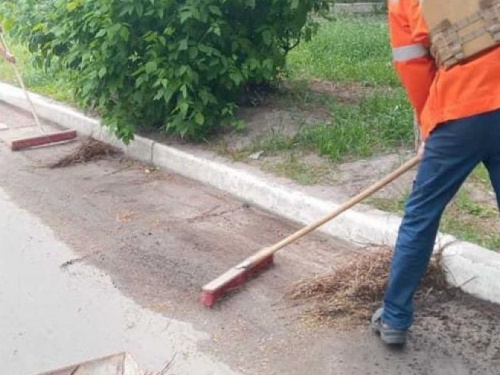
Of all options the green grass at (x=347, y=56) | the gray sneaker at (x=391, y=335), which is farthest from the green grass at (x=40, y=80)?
the gray sneaker at (x=391, y=335)

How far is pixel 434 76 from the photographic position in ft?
11.0

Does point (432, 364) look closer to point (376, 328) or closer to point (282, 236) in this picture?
point (376, 328)

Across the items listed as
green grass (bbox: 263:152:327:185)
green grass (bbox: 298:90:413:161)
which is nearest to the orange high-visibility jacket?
green grass (bbox: 263:152:327:185)

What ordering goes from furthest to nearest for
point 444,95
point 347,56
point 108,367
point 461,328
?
point 347,56
point 461,328
point 444,95
point 108,367

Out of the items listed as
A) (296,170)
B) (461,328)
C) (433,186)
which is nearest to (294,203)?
(296,170)

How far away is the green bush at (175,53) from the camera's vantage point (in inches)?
250

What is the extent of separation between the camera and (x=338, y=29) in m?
11.9

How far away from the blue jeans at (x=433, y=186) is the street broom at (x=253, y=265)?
0.54 meters

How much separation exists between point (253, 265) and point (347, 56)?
18.8 ft

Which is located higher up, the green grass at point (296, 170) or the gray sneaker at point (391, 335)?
the gray sneaker at point (391, 335)

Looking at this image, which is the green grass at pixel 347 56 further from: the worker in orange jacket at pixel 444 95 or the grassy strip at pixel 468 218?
the worker in orange jacket at pixel 444 95

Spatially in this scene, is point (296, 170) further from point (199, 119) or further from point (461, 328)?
point (461, 328)

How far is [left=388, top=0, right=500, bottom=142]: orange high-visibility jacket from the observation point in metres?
3.19

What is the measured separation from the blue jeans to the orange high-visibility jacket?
0.05m
